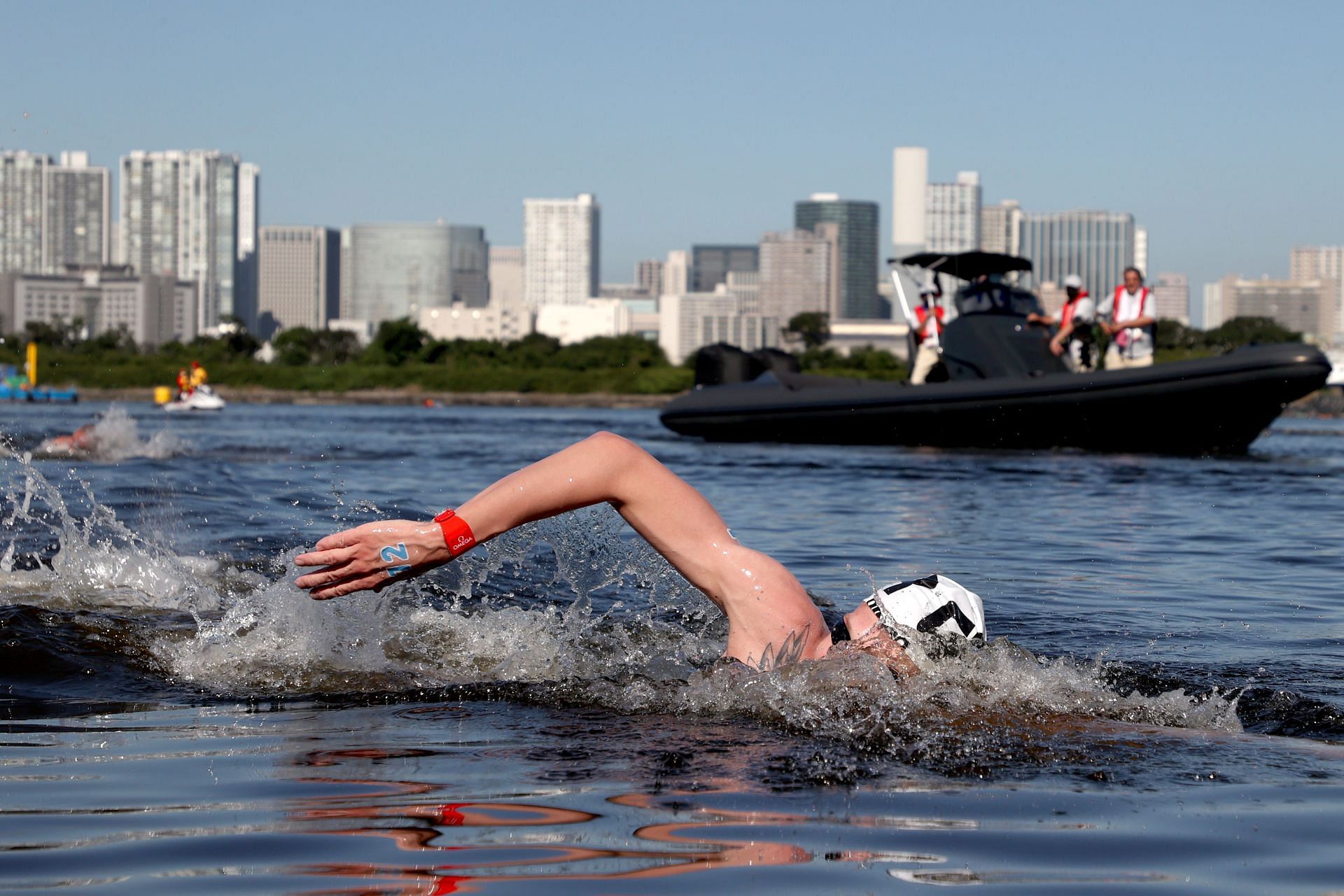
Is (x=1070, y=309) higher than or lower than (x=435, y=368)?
higher

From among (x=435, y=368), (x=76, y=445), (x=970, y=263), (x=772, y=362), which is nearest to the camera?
(x=76, y=445)

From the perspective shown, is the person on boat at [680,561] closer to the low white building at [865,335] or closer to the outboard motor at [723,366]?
the outboard motor at [723,366]

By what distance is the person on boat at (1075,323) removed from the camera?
65.4ft

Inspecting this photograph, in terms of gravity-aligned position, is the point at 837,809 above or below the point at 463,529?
below

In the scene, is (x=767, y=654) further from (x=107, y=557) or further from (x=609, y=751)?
(x=107, y=557)

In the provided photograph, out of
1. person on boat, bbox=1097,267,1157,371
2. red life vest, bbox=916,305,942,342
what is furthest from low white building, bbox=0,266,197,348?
person on boat, bbox=1097,267,1157,371

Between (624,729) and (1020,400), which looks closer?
(624,729)

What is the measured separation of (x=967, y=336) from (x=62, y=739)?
17.6 meters

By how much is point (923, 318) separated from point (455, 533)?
18573 mm

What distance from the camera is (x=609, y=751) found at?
146 inches

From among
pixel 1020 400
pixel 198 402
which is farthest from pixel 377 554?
pixel 198 402

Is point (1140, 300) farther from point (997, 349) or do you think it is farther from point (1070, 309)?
point (997, 349)

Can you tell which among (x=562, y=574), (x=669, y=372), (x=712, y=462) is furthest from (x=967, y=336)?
(x=669, y=372)

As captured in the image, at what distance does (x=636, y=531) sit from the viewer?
3990 mm
